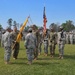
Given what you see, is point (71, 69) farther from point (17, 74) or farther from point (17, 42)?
point (17, 42)

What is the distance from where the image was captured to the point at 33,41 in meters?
15.8

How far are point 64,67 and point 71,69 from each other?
2.33ft

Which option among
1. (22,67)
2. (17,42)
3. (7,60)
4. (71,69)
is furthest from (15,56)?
(71,69)

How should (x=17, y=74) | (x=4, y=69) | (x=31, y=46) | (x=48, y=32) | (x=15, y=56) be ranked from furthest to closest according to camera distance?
(x=48, y=32)
(x=15, y=56)
(x=31, y=46)
(x=4, y=69)
(x=17, y=74)

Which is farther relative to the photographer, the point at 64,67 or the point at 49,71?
the point at 64,67

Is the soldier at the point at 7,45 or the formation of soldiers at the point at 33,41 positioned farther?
the soldier at the point at 7,45

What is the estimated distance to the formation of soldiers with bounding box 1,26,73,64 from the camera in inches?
620

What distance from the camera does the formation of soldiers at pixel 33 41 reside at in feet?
51.6

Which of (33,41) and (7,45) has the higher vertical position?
(33,41)

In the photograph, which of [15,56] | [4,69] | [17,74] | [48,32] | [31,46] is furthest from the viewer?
[48,32]

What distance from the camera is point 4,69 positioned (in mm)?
14148

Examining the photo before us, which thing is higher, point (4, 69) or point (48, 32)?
point (48, 32)

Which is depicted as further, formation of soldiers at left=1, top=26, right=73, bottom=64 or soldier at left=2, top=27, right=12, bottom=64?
soldier at left=2, top=27, right=12, bottom=64

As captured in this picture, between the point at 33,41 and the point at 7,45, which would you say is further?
the point at 7,45
